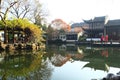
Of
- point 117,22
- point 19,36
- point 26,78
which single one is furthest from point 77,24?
point 26,78

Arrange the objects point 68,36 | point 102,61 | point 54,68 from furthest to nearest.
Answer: point 68,36 → point 102,61 → point 54,68

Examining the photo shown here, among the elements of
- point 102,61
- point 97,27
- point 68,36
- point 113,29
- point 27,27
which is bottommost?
point 102,61

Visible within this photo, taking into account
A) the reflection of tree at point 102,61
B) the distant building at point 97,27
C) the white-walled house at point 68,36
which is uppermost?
the distant building at point 97,27

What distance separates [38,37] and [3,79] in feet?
68.5

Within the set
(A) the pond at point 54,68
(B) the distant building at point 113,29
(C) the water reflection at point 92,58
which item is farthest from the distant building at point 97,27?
(A) the pond at point 54,68

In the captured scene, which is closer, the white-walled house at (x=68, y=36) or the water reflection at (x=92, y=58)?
the water reflection at (x=92, y=58)

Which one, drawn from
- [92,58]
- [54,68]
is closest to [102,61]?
[92,58]

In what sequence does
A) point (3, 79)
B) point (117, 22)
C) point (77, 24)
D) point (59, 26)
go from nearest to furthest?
point (3, 79) < point (117, 22) < point (59, 26) < point (77, 24)

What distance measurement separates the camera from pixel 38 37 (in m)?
31.1

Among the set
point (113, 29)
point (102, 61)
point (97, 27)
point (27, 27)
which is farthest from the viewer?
point (97, 27)

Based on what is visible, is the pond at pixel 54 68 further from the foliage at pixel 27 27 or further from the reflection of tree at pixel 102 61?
the foliage at pixel 27 27

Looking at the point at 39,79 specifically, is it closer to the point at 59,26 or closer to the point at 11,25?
the point at 11,25

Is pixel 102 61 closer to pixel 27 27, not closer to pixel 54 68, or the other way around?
pixel 54 68

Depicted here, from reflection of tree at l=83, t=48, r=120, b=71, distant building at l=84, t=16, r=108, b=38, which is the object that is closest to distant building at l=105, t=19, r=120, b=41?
distant building at l=84, t=16, r=108, b=38
